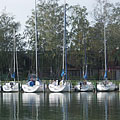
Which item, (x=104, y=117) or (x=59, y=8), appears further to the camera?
(x=59, y=8)

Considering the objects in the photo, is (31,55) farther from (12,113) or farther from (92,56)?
(12,113)

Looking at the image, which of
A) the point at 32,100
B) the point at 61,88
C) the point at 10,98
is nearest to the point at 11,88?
the point at 61,88

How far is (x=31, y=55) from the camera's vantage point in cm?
8575

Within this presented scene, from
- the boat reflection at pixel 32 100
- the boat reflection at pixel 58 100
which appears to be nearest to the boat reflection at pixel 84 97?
the boat reflection at pixel 58 100

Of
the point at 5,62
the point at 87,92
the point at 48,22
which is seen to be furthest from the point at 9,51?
the point at 87,92

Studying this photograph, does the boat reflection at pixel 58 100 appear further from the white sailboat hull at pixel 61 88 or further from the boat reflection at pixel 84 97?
the white sailboat hull at pixel 61 88

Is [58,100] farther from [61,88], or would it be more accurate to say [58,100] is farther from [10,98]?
[61,88]

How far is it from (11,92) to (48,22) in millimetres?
25227

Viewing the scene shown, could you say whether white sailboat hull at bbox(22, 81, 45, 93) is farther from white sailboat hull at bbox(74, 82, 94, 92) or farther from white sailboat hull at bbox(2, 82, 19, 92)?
white sailboat hull at bbox(74, 82, 94, 92)

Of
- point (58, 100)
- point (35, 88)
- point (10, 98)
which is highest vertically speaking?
point (35, 88)

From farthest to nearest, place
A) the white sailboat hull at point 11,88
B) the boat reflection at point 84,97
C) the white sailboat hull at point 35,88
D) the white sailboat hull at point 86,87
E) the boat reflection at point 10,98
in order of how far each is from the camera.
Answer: the white sailboat hull at point 11,88
the white sailboat hull at point 86,87
the white sailboat hull at point 35,88
the boat reflection at point 84,97
the boat reflection at point 10,98

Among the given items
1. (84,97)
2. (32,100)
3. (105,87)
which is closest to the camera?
(32,100)

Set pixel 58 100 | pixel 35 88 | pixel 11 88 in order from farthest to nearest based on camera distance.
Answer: pixel 11 88 → pixel 35 88 → pixel 58 100

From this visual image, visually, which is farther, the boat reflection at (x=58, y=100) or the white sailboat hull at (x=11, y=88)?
the white sailboat hull at (x=11, y=88)
